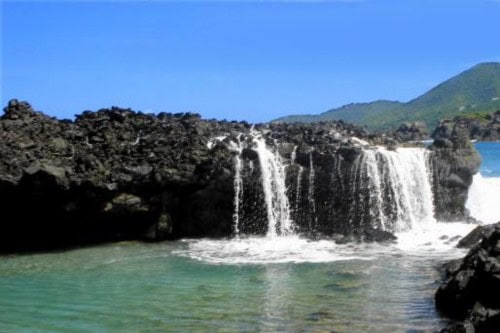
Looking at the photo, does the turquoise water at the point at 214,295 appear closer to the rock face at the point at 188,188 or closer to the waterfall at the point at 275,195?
the rock face at the point at 188,188

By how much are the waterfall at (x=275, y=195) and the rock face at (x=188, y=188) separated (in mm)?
57

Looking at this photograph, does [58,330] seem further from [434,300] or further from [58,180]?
[58,180]

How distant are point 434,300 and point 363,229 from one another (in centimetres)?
1429

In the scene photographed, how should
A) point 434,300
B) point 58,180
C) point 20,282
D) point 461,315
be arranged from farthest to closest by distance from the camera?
point 58,180
point 20,282
point 434,300
point 461,315

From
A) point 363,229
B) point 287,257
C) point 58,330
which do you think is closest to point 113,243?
point 287,257

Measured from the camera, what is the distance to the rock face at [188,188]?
3319 centimetres

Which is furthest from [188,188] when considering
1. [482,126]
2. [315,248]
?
[482,126]

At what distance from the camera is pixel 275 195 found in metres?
34.5

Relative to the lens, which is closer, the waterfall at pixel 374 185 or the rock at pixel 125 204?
the rock at pixel 125 204

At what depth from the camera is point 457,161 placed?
36.8 meters

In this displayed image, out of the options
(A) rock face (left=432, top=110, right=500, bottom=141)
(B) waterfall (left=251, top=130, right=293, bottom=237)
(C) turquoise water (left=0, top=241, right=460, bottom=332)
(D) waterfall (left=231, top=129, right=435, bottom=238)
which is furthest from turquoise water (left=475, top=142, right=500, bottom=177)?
(C) turquoise water (left=0, top=241, right=460, bottom=332)

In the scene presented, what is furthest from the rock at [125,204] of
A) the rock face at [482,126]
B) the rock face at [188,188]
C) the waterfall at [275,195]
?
the rock face at [482,126]

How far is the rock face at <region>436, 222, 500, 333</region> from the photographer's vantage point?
13742mm

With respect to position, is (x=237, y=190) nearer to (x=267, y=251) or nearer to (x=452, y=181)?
(x=267, y=251)
